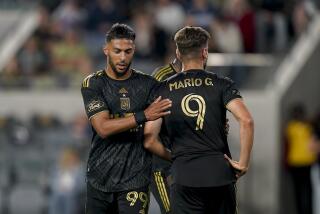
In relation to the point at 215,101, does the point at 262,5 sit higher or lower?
higher

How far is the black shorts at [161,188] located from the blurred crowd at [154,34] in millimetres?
7452

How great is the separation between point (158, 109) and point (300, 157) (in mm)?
8106

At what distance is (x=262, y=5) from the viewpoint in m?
18.0

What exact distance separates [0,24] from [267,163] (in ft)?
19.7

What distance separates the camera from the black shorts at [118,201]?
909 centimetres

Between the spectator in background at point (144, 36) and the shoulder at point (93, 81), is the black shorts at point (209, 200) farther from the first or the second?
the spectator in background at point (144, 36)

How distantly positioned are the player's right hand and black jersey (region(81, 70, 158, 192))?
40 centimetres

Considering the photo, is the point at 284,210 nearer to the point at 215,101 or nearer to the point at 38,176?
the point at 38,176

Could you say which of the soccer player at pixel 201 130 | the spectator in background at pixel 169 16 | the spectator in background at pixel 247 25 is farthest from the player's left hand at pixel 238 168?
the spectator in background at pixel 169 16

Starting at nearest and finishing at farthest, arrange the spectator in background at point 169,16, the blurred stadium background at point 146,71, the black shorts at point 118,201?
1. the black shorts at point 118,201
2. the blurred stadium background at point 146,71
3. the spectator in background at point 169,16

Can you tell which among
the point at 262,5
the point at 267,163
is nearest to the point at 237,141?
the point at 267,163

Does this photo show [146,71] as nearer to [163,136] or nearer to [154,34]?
[154,34]

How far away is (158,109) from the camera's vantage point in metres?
8.63

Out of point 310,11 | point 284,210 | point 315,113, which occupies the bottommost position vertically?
point 284,210
